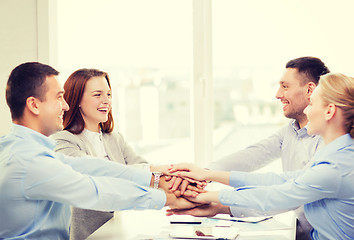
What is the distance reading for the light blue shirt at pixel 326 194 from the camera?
1.88 metres

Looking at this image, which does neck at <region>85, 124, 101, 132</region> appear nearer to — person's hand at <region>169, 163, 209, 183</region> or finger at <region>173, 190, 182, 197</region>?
person's hand at <region>169, 163, 209, 183</region>

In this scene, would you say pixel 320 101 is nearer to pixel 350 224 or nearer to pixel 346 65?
pixel 350 224

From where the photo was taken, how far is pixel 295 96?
2840mm

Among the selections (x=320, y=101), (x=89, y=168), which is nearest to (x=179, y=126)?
(x=89, y=168)

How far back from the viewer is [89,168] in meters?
2.31

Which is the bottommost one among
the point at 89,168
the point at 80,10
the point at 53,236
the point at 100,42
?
the point at 53,236

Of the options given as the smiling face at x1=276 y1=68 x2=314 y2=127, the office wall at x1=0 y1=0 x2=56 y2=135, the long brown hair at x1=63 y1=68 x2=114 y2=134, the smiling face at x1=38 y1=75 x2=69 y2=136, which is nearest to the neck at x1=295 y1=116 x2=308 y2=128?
the smiling face at x1=276 y1=68 x2=314 y2=127

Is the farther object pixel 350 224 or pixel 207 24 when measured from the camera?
pixel 207 24

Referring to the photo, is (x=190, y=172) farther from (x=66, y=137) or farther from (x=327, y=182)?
(x=327, y=182)

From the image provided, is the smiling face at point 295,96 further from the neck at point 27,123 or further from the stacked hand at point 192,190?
the neck at point 27,123

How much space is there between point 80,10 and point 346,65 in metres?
2.06

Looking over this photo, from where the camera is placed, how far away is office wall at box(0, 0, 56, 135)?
3648 millimetres

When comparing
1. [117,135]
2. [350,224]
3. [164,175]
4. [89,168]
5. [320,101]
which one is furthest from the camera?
[117,135]

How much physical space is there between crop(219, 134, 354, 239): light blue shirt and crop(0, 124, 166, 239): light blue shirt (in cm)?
57
